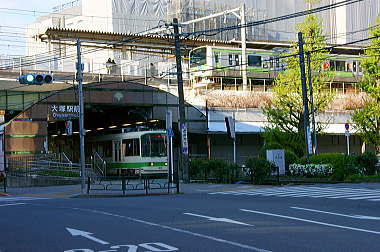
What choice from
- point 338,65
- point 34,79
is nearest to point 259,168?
point 34,79

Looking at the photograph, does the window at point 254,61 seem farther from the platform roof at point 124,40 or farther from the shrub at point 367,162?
the shrub at point 367,162

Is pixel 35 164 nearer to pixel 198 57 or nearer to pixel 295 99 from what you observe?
pixel 295 99

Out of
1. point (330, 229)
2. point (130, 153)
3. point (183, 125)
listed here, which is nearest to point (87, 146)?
point (130, 153)

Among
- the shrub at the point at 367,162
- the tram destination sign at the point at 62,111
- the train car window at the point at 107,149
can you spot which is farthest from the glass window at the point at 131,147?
the shrub at the point at 367,162

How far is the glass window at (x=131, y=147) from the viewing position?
40.4 meters

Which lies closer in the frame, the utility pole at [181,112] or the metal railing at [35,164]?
the utility pole at [181,112]

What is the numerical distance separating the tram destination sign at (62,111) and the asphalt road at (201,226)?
70.9ft

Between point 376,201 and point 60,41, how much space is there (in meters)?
42.1

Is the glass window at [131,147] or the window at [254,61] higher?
the window at [254,61]

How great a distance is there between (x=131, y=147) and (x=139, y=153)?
38.7 inches

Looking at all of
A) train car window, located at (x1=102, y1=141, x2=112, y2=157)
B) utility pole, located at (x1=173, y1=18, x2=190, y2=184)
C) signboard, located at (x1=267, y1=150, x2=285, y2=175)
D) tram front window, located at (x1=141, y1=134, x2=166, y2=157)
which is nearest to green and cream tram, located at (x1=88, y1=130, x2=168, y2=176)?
tram front window, located at (x1=141, y1=134, x2=166, y2=157)

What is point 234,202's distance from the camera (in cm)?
1934

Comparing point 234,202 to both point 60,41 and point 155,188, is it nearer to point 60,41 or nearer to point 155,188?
point 155,188

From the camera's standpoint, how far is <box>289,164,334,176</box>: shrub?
31000 mm
